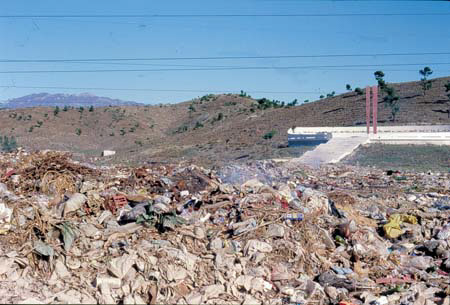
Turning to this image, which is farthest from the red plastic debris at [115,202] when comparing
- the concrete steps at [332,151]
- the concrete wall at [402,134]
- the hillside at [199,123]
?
the concrete wall at [402,134]

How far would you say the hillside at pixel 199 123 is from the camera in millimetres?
37906

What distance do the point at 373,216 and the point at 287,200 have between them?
2177mm

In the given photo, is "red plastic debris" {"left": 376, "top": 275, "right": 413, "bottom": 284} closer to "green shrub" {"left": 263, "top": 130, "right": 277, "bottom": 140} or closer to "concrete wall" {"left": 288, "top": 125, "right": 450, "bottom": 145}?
"concrete wall" {"left": 288, "top": 125, "right": 450, "bottom": 145}

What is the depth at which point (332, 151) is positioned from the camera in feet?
101

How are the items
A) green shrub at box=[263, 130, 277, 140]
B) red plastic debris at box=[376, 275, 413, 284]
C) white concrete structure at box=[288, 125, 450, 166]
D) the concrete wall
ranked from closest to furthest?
red plastic debris at box=[376, 275, 413, 284] < white concrete structure at box=[288, 125, 450, 166] < the concrete wall < green shrub at box=[263, 130, 277, 140]

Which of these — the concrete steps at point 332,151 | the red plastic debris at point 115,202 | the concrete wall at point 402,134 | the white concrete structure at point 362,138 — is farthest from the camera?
the concrete wall at point 402,134

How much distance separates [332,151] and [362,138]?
351cm

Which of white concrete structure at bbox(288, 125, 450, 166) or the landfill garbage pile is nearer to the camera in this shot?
the landfill garbage pile

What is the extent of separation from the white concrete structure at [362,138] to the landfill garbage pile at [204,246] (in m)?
16.8

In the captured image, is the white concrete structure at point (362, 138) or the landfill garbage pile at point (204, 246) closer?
the landfill garbage pile at point (204, 246)

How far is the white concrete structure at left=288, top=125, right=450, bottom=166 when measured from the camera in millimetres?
29703

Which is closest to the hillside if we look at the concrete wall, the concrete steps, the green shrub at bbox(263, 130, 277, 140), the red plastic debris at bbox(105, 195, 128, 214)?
the green shrub at bbox(263, 130, 277, 140)

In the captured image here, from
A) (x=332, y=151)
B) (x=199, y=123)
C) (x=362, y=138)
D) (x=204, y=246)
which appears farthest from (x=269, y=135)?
(x=204, y=246)

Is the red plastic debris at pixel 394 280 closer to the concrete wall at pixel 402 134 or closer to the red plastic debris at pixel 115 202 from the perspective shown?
the red plastic debris at pixel 115 202
